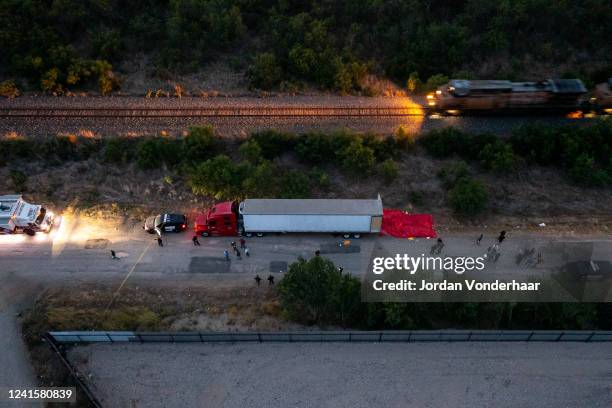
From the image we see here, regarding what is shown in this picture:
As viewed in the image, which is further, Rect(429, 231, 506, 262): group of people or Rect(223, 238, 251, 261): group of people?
Rect(223, 238, 251, 261): group of people

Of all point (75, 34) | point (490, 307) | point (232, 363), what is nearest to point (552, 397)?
point (490, 307)

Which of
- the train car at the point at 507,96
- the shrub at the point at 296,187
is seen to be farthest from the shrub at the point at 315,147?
the train car at the point at 507,96

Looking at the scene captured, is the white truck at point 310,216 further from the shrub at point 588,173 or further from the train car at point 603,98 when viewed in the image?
the train car at point 603,98

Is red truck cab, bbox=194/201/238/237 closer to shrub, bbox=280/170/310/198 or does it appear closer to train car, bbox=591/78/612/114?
shrub, bbox=280/170/310/198

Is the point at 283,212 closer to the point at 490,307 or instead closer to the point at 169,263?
the point at 169,263

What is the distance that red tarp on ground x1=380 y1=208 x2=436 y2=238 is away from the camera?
3186 centimetres

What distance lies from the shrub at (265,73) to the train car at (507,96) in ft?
45.5

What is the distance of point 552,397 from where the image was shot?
23797 mm

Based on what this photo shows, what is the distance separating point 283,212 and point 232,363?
9.71 meters

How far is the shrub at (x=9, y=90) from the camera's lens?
39594 mm

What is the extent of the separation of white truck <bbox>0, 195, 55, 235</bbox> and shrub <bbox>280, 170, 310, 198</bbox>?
1624 cm

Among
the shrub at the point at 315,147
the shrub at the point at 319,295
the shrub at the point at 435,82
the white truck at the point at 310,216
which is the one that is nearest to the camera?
the shrub at the point at 319,295

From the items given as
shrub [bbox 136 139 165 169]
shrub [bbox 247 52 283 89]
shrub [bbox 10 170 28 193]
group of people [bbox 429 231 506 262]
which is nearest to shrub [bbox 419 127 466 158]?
group of people [bbox 429 231 506 262]

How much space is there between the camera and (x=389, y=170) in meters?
34.4
